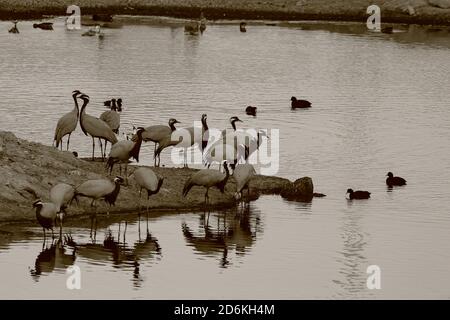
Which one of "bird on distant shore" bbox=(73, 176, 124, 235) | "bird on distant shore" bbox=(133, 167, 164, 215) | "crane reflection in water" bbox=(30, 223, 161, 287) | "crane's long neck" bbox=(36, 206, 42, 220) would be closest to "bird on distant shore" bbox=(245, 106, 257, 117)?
"bird on distant shore" bbox=(133, 167, 164, 215)

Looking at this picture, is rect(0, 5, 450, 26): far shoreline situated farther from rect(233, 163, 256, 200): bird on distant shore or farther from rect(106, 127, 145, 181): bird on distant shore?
rect(233, 163, 256, 200): bird on distant shore

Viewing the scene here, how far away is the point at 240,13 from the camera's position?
3401 inches

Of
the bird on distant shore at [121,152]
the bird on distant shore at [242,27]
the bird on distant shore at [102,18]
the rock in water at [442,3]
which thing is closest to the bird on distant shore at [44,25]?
the bird on distant shore at [102,18]

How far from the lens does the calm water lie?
2511cm

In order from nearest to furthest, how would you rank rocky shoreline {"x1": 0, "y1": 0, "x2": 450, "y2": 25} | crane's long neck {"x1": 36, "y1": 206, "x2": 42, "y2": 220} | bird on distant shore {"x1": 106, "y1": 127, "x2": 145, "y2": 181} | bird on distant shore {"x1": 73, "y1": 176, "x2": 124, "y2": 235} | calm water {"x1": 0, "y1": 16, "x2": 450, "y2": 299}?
calm water {"x1": 0, "y1": 16, "x2": 450, "y2": 299} < crane's long neck {"x1": 36, "y1": 206, "x2": 42, "y2": 220} < bird on distant shore {"x1": 73, "y1": 176, "x2": 124, "y2": 235} < bird on distant shore {"x1": 106, "y1": 127, "x2": 145, "y2": 181} < rocky shoreline {"x1": 0, "y1": 0, "x2": 450, "y2": 25}

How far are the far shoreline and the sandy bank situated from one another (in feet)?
173

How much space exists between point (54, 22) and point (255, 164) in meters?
45.3

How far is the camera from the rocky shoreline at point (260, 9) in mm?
84625

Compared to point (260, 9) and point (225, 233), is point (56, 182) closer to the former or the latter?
point (225, 233)

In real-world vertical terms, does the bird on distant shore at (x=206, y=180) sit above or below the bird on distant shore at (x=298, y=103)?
above

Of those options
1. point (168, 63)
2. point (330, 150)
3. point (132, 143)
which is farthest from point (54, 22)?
point (132, 143)

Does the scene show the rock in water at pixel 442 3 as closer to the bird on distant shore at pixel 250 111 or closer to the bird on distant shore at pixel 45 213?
the bird on distant shore at pixel 250 111

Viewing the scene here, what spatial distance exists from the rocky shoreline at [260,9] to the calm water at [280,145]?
193 inches
